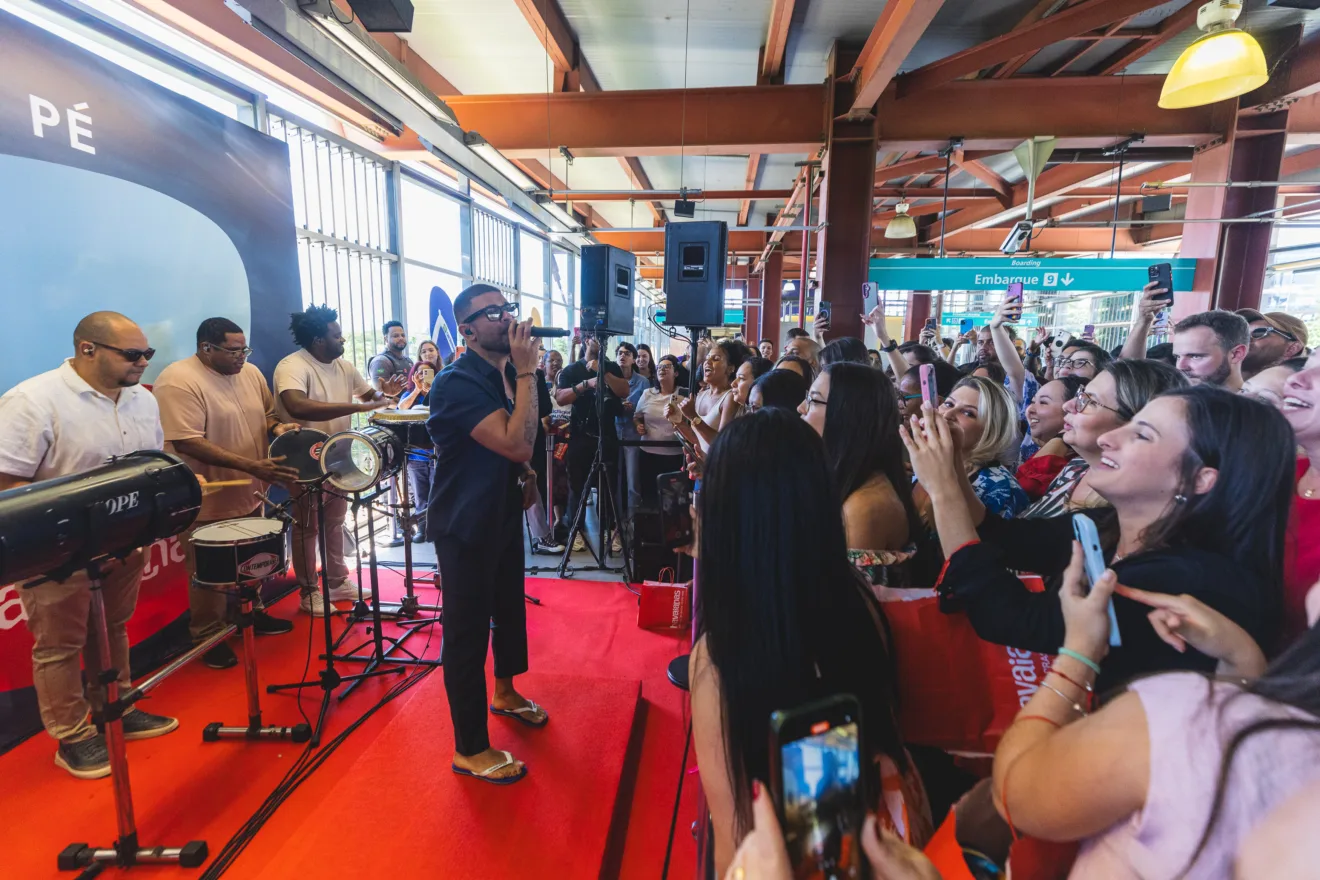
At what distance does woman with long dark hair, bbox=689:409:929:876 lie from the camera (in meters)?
0.91

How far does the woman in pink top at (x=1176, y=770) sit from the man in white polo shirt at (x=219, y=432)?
3.15 metres

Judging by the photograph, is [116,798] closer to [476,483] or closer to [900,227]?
[476,483]

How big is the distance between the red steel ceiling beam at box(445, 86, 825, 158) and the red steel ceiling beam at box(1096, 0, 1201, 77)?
2810 millimetres

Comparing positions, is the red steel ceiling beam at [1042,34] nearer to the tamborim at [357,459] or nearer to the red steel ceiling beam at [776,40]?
the red steel ceiling beam at [776,40]

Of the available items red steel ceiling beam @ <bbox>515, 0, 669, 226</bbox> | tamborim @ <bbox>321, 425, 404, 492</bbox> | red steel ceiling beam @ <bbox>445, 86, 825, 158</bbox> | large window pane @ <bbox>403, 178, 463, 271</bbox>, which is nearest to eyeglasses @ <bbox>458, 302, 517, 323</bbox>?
tamborim @ <bbox>321, 425, 404, 492</bbox>

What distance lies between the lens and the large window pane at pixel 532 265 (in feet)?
36.4

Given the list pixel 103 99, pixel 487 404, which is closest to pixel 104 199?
pixel 103 99

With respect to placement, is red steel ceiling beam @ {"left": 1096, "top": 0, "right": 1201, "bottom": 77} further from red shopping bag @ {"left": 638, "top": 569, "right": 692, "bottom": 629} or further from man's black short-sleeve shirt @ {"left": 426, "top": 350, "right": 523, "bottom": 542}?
man's black short-sleeve shirt @ {"left": 426, "top": 350, "right": 523, "bottom": 542}

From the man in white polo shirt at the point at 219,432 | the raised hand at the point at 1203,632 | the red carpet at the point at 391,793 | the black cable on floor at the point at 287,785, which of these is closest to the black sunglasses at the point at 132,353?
the man in white polo shirt at the point at 219,432

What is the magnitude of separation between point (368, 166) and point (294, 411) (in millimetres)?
4063

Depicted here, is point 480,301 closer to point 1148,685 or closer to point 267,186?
point 1148,685

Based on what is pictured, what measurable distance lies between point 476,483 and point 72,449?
5.25ft

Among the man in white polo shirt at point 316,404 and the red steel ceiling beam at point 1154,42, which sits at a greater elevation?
the red steel ceiling beam at point 1154,42

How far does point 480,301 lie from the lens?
7.09 feet
